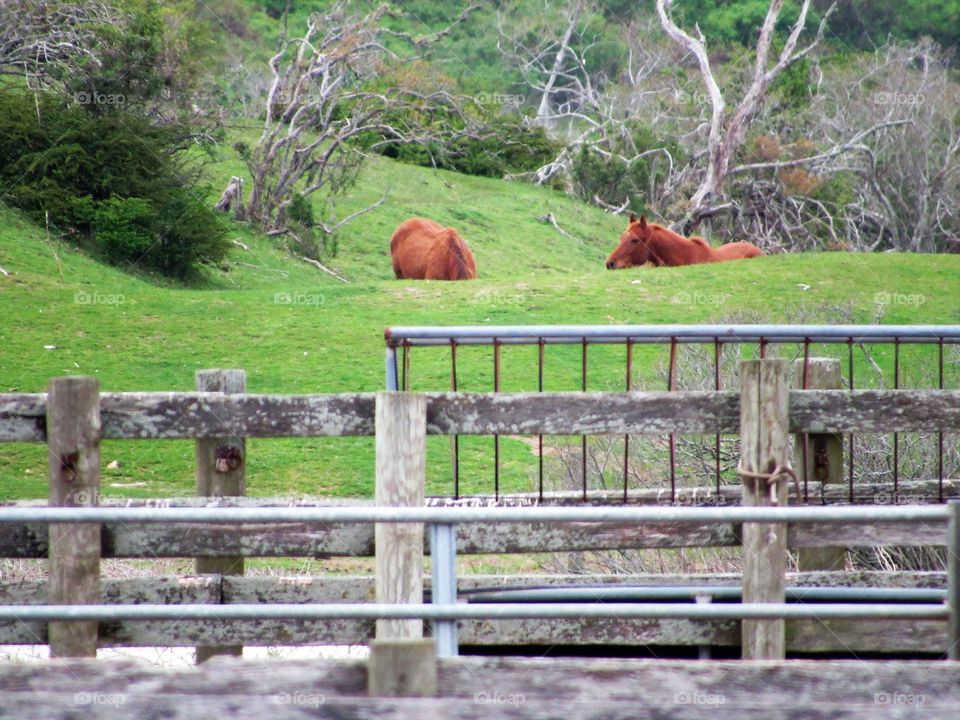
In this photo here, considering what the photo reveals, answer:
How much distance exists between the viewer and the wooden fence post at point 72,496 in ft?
14.6

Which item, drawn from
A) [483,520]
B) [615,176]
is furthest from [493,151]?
[483,520]

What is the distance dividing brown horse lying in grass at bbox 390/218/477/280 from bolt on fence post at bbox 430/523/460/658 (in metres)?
15.0

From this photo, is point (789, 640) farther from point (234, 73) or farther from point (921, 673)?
point (234, 73)

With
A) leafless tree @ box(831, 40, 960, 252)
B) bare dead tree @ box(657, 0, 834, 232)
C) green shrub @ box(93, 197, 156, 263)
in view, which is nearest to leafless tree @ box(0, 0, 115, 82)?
green shrub @ box(93, 197, 156, 263)

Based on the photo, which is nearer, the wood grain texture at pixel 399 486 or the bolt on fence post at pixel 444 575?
the bolt on fence post at pixel 444 575

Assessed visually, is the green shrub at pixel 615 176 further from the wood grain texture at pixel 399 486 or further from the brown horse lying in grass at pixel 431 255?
the wood grain texture at pixel 399 486

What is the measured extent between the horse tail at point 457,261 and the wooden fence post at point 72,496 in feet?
46.5

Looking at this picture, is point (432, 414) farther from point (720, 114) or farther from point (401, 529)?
point (720, 114)

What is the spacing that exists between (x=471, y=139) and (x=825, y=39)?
17.0m

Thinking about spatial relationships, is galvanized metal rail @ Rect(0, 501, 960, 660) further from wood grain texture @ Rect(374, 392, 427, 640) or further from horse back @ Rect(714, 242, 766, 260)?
horse back @ Rect(714, 242, 766, 260)

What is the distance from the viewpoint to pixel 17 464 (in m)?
10.4

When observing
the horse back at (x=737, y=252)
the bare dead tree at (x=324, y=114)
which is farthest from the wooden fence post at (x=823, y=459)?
the bare dead tree at (x=324, y=114)

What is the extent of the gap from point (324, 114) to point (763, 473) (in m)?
21.3

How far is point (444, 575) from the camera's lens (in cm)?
335
